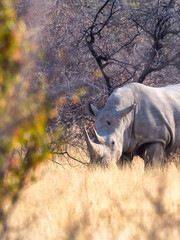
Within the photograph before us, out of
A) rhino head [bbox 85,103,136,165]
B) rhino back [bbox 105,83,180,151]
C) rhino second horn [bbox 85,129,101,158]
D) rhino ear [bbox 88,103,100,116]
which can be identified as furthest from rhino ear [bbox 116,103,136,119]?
rhino second horn [bbox 85,129,101,158]

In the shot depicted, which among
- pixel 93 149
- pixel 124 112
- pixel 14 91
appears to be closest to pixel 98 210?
pixel 14 91

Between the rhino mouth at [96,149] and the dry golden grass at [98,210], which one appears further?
the rhino mouth at [96,149]

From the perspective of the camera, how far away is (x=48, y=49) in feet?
23.5

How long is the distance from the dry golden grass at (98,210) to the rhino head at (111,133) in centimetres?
96

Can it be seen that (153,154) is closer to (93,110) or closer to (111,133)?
(111,133)

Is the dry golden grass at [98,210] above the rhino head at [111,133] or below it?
below

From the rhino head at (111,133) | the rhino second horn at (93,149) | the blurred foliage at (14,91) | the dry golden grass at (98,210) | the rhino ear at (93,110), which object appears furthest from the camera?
the rhino ear at (93,110)

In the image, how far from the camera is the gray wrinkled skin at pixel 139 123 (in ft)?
23.4

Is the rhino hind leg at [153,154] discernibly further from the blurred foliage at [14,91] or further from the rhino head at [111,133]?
the blurred foliage at [14,91]

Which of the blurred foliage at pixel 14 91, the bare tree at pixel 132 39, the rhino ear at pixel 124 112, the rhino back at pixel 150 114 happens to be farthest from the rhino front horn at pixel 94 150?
the blurred foliage at pixel 14 91

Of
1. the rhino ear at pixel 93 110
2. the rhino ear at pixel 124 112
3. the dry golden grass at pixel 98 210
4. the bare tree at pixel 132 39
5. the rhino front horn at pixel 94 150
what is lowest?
the dry golden grass at pixel 98 210

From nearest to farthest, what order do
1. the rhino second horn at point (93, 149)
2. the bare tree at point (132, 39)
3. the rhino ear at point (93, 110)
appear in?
the rhino second horn at point (93, 149)
the rhino ear at point (93, 110)
the bare tree at point (132, 39)

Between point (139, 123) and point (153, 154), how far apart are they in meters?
0.47

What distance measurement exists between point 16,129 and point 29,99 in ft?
0.56
